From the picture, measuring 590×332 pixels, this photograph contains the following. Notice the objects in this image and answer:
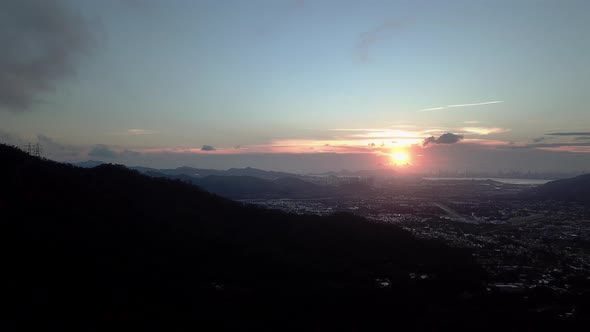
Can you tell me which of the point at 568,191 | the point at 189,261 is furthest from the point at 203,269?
the point at 568,191

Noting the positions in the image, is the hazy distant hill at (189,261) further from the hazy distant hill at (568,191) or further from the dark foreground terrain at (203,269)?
the hazy distant hill at (568,191)

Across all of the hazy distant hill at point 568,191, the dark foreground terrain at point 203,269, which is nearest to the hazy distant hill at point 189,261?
the dark foreground terrain at point 203,269

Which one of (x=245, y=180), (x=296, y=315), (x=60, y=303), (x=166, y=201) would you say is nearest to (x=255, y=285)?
(x=296, y=315)

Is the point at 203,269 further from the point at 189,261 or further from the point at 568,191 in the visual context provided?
the point at 568,191

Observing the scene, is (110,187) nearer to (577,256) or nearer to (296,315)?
(296,315)

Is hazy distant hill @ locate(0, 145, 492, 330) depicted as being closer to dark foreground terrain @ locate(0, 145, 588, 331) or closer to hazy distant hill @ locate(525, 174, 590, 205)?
dark foreground terrain @ locate(0, 145, 588, 331)

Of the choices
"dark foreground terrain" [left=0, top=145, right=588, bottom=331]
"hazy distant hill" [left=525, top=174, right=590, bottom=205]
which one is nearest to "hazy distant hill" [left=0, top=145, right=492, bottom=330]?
"dark foreground terrain" [left=0, top=145, right=588, bottom=331]
